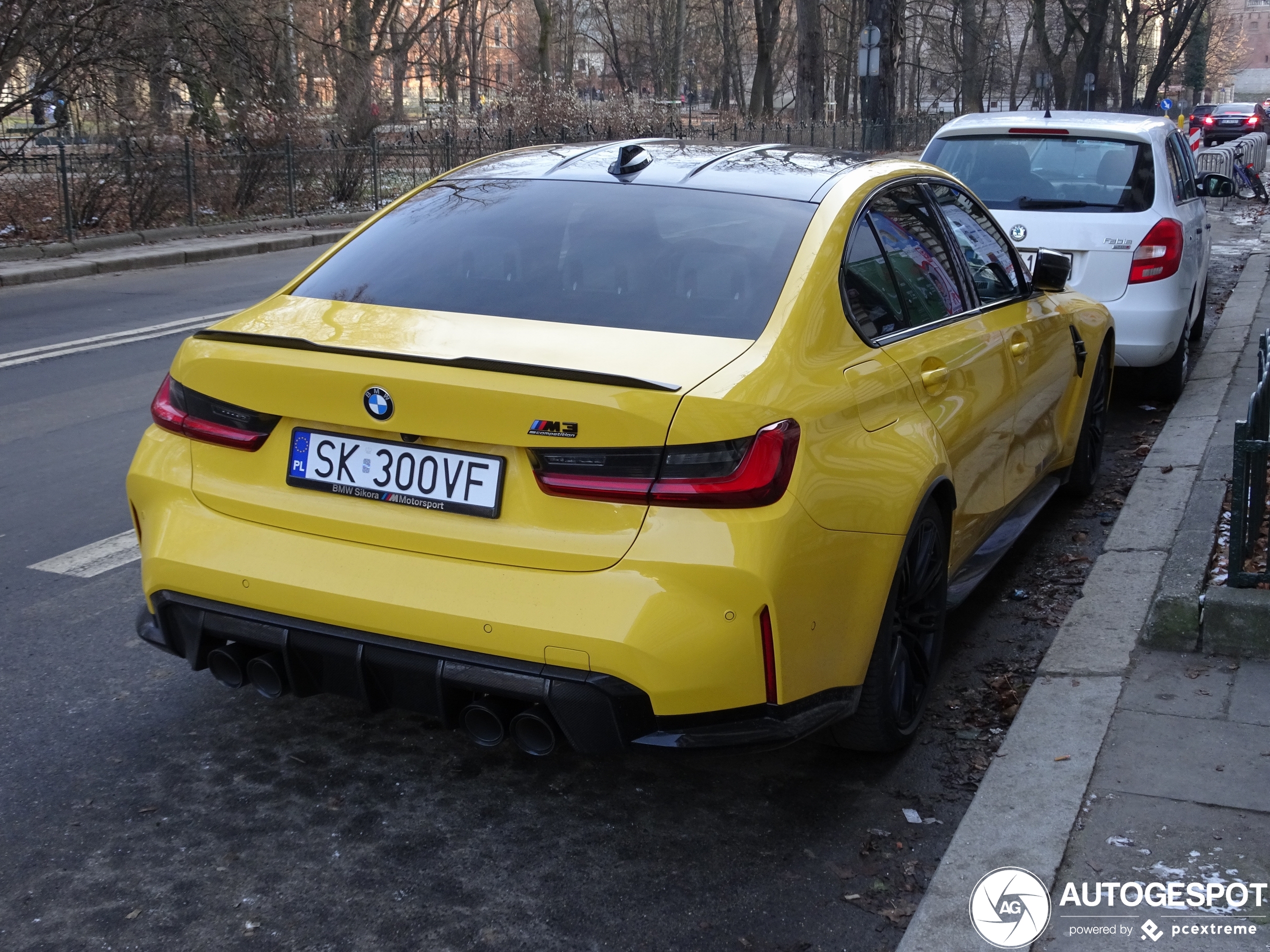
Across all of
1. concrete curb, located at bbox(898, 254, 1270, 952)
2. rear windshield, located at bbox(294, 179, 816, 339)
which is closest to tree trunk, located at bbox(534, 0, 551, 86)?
concrete curb, located at bbox(898, 254, 1270, 952)

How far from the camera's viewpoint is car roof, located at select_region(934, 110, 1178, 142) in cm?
822

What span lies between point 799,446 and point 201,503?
4.85ft

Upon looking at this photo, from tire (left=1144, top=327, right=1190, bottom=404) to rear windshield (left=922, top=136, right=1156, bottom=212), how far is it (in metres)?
1.01

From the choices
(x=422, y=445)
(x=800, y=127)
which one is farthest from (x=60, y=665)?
(x=800, y=127)

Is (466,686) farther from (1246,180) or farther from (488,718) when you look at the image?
(1246,180)

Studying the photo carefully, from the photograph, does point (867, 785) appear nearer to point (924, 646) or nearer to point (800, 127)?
point (924, 646)

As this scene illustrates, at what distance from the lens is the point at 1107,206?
26.0ft

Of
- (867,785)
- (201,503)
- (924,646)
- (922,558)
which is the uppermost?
(201,503)

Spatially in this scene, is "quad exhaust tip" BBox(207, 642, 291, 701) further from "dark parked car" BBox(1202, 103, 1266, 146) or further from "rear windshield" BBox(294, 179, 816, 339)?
"dark parked car" BBox(1202, 103, 1266, 146)

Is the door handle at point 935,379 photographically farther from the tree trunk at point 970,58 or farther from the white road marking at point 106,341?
the tree trunk at point 970,58

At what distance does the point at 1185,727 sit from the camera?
12.4 ft

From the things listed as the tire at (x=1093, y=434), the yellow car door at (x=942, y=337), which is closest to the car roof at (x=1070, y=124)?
the tire at (x=1093, y=434)

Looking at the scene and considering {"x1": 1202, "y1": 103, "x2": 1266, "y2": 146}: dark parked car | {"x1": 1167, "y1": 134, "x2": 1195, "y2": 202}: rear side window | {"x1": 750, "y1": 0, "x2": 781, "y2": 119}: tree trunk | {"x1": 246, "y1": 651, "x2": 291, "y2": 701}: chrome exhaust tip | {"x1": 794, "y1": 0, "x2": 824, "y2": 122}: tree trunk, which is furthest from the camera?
{"x1": 1202, "y1": 103, "x2": 1266, "y2": 146}: dark parked car

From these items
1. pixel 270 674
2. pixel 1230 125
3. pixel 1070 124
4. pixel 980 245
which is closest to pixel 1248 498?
pixel 980 245
